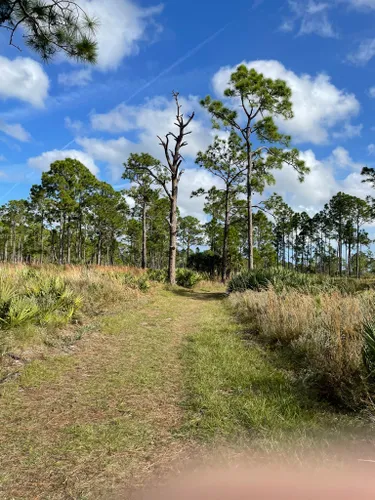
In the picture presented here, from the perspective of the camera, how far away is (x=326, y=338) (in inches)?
192

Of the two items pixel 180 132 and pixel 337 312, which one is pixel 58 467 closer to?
pixel 337 312

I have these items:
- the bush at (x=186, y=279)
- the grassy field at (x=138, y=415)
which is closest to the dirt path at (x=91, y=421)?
the grassy field at (x=138, y=415)

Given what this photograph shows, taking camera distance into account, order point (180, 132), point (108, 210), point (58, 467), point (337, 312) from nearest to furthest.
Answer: point (58, 467)
point (337, 312)
point (180, 132)
point (108, 210)

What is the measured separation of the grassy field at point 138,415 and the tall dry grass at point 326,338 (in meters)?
0.29

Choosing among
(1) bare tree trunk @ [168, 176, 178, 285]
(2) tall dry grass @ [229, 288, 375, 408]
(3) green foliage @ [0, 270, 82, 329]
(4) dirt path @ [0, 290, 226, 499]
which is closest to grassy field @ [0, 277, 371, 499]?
(4) dirt path @ [0, 290, 226, 499]

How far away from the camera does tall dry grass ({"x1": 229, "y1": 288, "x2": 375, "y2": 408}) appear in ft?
12.6

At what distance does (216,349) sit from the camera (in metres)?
5.95

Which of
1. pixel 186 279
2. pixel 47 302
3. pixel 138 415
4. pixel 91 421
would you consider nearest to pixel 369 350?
pixel 138 415

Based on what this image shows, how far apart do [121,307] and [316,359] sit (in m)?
6.60

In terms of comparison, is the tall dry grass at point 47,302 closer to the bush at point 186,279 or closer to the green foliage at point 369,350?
the green foliage at point 369,350

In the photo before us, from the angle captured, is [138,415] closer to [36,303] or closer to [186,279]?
[36,303]

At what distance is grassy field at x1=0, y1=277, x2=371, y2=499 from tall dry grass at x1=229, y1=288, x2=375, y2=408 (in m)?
0.29

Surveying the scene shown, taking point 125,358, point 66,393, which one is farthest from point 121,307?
point 66,393

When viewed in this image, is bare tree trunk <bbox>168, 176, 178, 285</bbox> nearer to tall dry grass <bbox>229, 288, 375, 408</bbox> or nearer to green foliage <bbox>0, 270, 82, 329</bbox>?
green foliage <bbox>0, 270, 82, 329</bbox>
